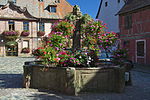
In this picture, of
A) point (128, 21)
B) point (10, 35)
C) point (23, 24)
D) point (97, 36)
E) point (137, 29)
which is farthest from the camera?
point (23, 24)

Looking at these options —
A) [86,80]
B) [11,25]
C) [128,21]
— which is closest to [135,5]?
[128,21]

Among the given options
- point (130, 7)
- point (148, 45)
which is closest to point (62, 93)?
point (148, 45)

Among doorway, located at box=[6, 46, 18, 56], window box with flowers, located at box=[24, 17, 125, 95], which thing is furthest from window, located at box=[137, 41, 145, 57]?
doorway, located at box=[6, 46, 18, 56]

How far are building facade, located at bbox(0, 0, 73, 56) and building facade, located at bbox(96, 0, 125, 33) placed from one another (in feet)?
23.8

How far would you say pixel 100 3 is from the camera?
92.7ft

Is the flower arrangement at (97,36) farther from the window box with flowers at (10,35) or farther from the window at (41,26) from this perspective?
the window at (41,26)

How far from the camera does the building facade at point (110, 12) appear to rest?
24906 mm

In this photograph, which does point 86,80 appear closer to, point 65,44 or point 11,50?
point 65,44

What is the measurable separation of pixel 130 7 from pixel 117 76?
1376cm

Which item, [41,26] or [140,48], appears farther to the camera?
[41,26]

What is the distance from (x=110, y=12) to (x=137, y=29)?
35.2ft

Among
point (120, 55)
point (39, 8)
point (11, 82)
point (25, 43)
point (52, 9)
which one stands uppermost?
point (39, 8)

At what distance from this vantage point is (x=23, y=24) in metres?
25.7

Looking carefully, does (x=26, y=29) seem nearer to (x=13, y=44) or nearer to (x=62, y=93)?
(x=13, y=44)
